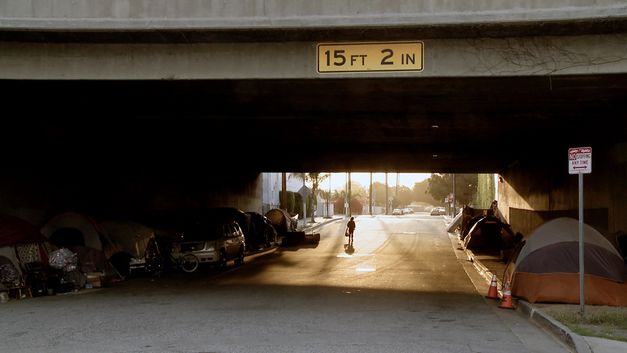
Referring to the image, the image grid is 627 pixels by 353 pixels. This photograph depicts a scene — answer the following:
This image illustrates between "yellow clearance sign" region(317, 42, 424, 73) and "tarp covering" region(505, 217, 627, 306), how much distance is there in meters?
5.07

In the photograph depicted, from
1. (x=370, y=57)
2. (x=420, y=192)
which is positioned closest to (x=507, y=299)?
(x=370, y=57)

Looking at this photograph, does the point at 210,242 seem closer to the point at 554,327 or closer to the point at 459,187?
the point at 554,327

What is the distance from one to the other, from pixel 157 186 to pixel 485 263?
13.8 m

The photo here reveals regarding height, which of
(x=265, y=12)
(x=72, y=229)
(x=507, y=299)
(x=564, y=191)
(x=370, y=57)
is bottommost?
(x=507, y=299)

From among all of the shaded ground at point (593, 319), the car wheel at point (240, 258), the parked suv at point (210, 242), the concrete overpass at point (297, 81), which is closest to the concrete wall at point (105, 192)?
the concrete overpass at point (297, 81)

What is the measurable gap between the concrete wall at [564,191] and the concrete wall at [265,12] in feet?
22.2

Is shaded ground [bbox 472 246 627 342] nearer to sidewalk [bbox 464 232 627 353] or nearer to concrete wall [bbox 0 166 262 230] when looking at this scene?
sidewalk [bbox 464 232 627 353]

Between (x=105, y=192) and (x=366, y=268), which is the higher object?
(x=105, y=192)

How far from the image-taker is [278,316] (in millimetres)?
12406

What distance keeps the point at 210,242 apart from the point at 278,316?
10.7 metres

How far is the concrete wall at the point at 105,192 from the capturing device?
714 inches

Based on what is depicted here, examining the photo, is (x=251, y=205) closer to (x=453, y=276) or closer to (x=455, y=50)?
(x=453, y=276)

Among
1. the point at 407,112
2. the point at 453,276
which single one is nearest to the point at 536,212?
the point at 453,276

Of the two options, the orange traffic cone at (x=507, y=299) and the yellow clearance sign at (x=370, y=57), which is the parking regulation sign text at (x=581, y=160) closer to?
the orange traffic cone at (x=507, y=299)
